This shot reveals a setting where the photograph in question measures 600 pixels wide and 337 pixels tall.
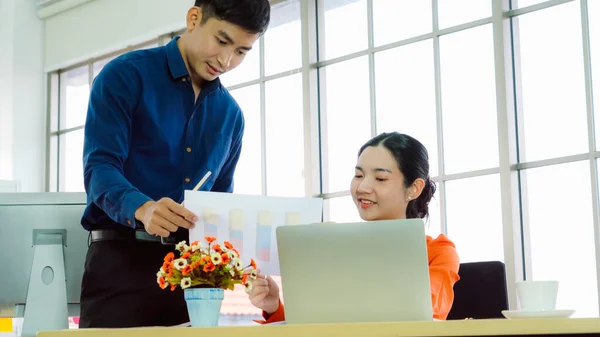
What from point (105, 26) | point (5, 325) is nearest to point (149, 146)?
point (5, 325)

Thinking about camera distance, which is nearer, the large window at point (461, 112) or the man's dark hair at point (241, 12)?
the man's dark hair at point (241, 12)

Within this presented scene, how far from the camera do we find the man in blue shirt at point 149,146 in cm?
196

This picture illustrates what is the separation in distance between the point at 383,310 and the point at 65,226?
1138 mm

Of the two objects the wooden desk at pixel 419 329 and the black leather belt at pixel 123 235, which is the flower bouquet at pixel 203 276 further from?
the black leather belt at pixel 123 235

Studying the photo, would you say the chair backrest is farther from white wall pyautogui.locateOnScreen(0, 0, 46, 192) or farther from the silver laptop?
white wall pyautogui.locateOnScreen(0, 0, 46, 192)

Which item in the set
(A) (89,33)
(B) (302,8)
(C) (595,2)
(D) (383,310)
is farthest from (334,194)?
(D) (383,310)

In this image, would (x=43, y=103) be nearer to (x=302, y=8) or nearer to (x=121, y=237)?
(x=302, y=8)


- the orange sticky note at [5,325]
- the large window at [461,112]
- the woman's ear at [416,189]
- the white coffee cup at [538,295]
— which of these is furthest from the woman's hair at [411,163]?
the orange sticky note at [5,325]

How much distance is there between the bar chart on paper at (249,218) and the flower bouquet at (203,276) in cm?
22

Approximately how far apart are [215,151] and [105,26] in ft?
20.7

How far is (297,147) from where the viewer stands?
6910 mm

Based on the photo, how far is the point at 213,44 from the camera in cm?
203

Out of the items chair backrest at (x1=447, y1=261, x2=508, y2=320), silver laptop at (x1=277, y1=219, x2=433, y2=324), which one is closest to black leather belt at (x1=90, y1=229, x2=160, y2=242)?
silver laptop at (x1=277, y1=219, x2=433, y2=324)

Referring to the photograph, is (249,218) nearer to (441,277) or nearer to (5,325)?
(441,277)
